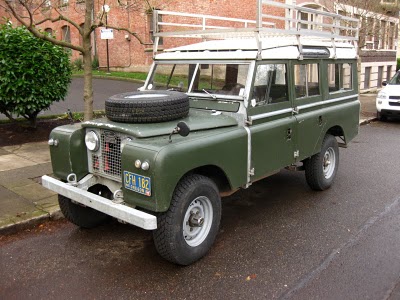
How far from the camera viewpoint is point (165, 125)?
3842 millimetres

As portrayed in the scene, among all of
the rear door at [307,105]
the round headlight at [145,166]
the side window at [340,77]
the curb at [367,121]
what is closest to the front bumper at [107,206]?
the round headlight at [145,166]

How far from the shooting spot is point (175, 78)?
5199 mm

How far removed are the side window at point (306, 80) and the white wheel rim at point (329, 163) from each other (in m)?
1.00

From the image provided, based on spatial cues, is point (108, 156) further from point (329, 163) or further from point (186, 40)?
point (186, 40)

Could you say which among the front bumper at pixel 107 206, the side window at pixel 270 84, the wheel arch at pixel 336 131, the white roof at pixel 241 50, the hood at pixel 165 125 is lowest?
the front bumper at pixel 107 206

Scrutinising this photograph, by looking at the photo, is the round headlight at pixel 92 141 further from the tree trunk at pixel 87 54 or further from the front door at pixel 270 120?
the tree trunk at pixel 87 54

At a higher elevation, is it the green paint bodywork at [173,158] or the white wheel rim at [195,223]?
the green paint bodywork at [173,158]

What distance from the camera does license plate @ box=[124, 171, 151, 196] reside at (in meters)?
3.30

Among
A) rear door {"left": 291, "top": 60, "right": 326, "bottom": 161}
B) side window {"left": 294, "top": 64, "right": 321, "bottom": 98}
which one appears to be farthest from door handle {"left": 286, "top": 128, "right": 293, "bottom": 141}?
side window {"left": 294, "top": 64, "right": 321, "bottom": 98}

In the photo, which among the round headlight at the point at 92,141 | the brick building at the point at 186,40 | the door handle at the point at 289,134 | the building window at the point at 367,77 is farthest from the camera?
the building window at the point at 367,77

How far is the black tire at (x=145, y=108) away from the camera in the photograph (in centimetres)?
380

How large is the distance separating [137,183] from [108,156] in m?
0.68

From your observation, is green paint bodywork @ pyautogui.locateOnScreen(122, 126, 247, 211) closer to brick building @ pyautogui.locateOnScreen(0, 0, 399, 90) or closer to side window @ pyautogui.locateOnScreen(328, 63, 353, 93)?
side window @ pyautogui.locateOnScreen(328, 63, 353, 93)

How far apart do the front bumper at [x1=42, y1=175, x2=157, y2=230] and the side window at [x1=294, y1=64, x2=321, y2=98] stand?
2782 mm
